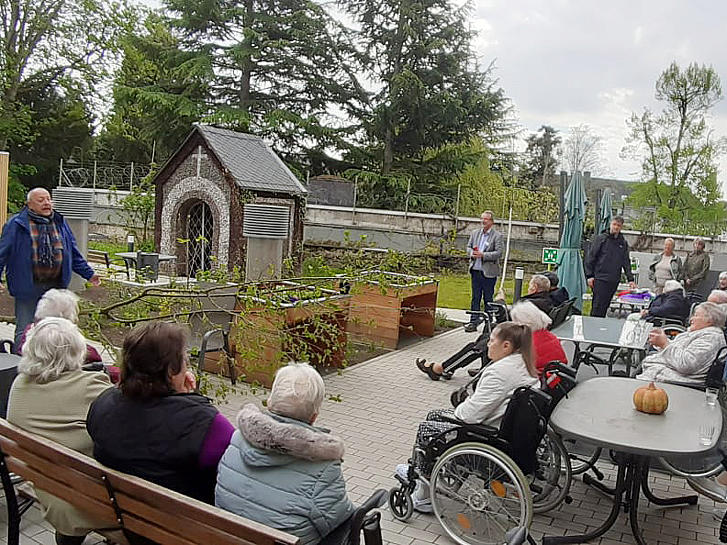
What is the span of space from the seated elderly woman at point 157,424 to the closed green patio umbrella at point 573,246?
748 cm

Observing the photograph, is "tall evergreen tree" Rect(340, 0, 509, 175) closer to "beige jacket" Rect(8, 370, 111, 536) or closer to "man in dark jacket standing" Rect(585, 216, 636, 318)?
"man in dark jacket standing" Rect(585, 216, 636, 318)

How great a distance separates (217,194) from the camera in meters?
13.8

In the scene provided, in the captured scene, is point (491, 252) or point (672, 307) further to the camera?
point (491, 252)

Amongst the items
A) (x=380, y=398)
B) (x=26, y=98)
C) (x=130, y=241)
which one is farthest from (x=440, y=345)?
(x=26, y=98)

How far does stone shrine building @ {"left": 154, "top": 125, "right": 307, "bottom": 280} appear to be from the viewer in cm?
1361

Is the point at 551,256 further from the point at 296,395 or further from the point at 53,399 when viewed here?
the point at 53,399

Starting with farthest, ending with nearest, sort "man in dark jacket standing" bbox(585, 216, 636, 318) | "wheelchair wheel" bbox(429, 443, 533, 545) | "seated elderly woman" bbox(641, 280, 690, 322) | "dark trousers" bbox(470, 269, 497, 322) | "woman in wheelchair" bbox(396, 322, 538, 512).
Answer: "dark trousers" bbox(470, 269, 497, 322) → "man in dark jacket standing" bbox(585, 216, 636, 318) → "seated elderly woman" bbox(641, 280, 690, 322) → "woman in wheelchair" bbox(396, 322, 538, 512) → "wheelchair wheel" bbox(429, 443, 533, 545)

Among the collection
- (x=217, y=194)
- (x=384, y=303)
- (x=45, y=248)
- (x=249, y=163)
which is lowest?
(x=384, y=303)

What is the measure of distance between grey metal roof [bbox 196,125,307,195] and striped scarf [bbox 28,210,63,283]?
781 cm

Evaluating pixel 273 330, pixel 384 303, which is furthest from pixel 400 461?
pixel 384 303

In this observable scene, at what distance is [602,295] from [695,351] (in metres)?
4.56

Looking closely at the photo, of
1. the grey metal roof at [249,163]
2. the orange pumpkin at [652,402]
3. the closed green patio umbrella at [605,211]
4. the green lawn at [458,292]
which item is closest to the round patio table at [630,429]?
the orange pumpkin at [652,402]

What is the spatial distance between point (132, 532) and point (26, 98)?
2795 centimetres

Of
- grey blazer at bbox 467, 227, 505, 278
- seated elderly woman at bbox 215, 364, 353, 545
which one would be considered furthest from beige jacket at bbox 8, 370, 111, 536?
grey blazer at bbox 467, 227, 505, 278
